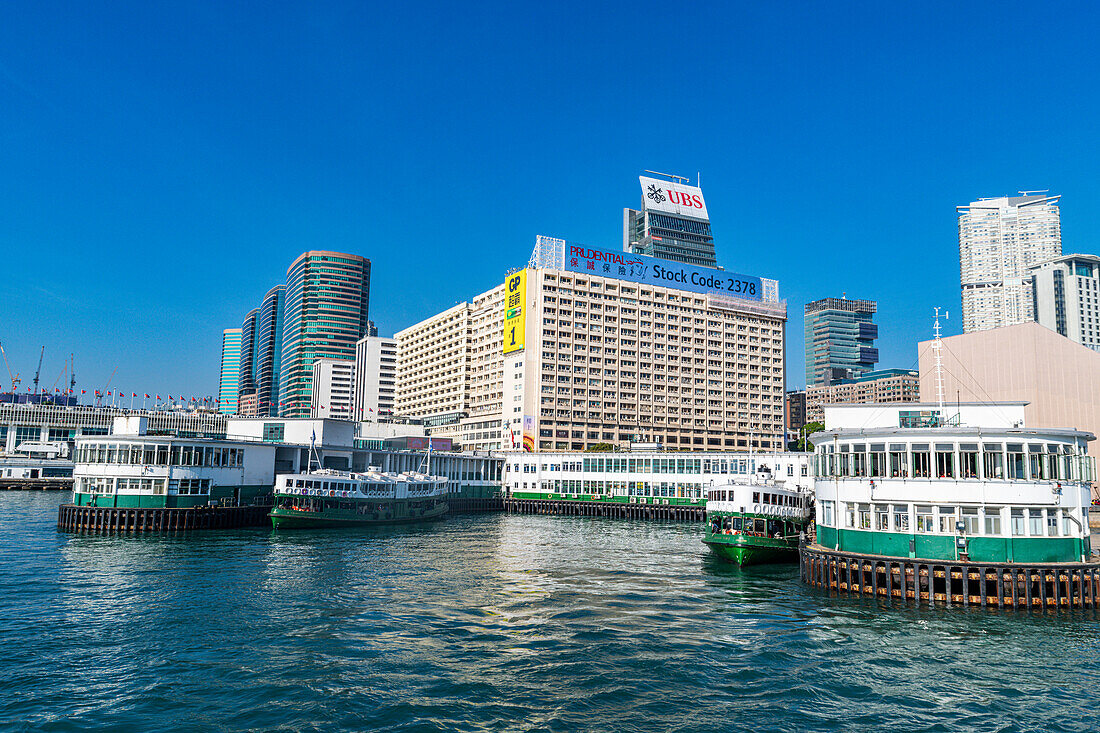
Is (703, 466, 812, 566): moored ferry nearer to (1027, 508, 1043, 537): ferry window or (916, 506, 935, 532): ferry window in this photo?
(916, 506, 935, 532): ferry window

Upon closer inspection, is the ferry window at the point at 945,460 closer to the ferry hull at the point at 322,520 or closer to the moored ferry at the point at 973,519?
the moored ferry at the point at 973,519

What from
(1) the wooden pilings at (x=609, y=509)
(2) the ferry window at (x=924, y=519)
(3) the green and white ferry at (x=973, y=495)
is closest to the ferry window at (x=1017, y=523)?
(3) the green and white ferry at (x=973, y=495)

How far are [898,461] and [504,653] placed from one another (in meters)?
31.1

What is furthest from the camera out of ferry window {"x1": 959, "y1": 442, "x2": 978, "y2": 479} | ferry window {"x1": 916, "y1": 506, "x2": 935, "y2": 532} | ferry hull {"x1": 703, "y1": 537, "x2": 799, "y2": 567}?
ferry hull {"x1": 703, "y1": 537, "x2": 799, "y2": 567}

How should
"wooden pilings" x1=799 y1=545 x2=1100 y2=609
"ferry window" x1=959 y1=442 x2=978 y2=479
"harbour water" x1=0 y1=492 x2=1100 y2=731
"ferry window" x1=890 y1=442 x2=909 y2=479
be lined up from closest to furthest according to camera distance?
1. "harbour water" x1=0 y1=492 x2=1100 y2=731
2. "wooden pilings" x1=799 y1=545 x2=1100 y2=609
3. "ferry window" x1=959 y1=442 x2=978 y2=479
4. "ferry window" x1=890 y1=442 x2=909 y2=479

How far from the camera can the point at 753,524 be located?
228 feet

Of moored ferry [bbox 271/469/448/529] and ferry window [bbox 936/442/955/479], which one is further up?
ferry window [bbox 936/442/955/479]

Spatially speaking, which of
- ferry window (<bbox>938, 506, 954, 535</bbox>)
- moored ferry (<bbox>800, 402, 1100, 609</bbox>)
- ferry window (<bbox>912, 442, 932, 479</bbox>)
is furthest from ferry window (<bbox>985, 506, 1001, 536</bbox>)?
ferry window (<bbox>912, 442, 932, 479</bbox>)

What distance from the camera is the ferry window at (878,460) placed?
168ft

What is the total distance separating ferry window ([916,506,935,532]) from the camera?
48.6m

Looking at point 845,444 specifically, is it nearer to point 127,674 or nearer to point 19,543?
point 127,674

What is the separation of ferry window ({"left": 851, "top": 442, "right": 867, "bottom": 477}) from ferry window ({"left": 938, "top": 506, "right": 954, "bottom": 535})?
222 inches

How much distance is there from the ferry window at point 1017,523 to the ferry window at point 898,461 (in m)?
6.73

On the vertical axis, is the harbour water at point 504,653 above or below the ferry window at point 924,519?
below
